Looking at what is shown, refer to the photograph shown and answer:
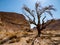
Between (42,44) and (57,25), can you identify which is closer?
(42,44)

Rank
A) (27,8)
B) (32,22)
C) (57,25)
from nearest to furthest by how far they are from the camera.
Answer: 1. (32,22)
2. (27,8)
3. (57,25)

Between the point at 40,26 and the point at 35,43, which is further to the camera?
the point at 40,26

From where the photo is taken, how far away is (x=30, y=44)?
18.0 metres

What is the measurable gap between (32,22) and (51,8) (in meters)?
4.78

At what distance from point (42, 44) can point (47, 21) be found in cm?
827

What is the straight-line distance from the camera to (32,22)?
25.1 m

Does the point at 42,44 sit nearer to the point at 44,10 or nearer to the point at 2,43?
the point at 2,43

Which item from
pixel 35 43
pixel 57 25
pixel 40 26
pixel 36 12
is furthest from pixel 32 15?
pixel 57 25

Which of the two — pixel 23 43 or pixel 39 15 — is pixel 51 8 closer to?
pixel 39 15

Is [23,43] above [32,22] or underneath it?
underneath

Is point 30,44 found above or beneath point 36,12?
beneath

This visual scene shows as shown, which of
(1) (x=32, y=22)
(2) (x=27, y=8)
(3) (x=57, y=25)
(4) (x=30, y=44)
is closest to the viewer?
(4) (x=30, y=44)

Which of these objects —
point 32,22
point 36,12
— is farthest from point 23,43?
point 36,12

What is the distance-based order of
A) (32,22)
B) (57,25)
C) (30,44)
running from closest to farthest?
(30,44) < (32,22) < (57,25)
